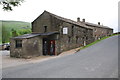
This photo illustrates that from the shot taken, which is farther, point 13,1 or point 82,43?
point 82,43

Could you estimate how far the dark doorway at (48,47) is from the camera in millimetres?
22844

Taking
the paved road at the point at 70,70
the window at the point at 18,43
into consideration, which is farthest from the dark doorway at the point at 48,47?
the paved road at the point at 70,70

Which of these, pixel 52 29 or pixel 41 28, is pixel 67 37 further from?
pixel 41 28

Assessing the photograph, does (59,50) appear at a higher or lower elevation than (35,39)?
lower

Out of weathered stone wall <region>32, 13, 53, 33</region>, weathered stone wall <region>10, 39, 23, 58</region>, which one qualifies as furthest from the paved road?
weathered stone wall <region>32, 13, 53, 33</region>

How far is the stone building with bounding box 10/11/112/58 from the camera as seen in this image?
66.0 feet

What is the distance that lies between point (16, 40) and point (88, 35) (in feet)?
64.9

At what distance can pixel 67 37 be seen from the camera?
983 inches

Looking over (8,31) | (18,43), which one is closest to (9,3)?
(18,43)

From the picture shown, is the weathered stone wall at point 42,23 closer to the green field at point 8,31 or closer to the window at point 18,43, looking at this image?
the window at point 18,43


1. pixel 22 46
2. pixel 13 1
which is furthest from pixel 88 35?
pixel 13 1

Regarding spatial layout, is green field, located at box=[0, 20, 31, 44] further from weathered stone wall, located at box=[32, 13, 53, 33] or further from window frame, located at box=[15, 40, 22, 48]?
weathered stone wall, located at box=[32, 13, 53, 33]

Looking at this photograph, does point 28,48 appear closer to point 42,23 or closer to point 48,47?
point 48,47

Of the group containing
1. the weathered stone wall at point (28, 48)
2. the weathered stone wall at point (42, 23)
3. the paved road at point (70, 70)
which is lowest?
the paved road at point (70, 70)
